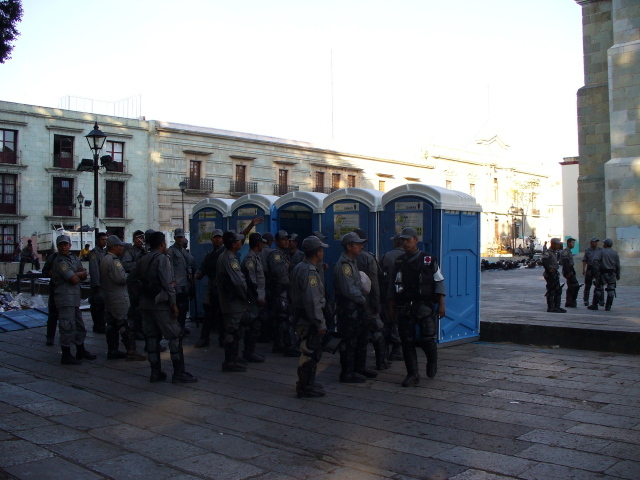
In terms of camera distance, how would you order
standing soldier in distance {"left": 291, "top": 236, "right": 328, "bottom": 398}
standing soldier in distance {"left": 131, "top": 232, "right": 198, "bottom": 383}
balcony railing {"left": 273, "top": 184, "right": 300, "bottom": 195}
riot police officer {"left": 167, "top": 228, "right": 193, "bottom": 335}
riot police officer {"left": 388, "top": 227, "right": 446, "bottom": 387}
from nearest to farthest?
standing soldier in distance {"left": 291, "top": 236, "right": 328, "bottom": 398}, riot police officer {"left": 388, "top": 227, "right": 446, "bottom": 387}, standing soldier in distance {"left": 131, "top": 232, "right": 198, "bottom": 383}, riot police officer {"left": 167, "top": 228, "right": 193, "bottom": 335}, balcony railing {"left": 273, "top": 184, "right": 300, "bottom": 195}

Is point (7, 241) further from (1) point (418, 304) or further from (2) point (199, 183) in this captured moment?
(1) point (418, 304)

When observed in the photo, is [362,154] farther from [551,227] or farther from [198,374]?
[198,374]

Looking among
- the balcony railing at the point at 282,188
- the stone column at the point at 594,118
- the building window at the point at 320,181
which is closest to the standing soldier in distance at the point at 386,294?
the stone column at the point at 594,118

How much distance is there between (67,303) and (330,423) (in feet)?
15.3

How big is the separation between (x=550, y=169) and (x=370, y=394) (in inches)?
2454

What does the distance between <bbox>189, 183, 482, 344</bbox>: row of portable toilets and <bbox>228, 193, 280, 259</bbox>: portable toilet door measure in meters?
→ 0.02

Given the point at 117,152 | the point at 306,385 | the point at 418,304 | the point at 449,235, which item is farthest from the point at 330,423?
the point at 117,152

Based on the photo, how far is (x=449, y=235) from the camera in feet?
30.0

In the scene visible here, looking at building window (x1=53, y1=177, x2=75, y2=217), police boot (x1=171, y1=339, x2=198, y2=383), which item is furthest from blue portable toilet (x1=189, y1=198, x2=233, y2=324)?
building window (x1=53, y1=177, x2=75, y2=217)

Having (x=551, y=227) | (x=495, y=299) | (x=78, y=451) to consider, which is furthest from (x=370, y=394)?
(x=551, y=227)

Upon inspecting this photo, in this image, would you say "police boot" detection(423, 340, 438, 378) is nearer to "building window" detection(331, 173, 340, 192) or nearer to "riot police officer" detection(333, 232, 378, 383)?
A: "riot police officer" detection(333, 232, 378, 383)

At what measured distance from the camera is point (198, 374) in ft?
25.5

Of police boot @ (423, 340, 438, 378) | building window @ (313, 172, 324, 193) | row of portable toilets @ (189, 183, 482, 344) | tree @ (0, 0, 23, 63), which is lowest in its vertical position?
police boot @ (423, 340, 438, 378)

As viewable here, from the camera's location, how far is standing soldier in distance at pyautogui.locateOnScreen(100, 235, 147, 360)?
871 cm
